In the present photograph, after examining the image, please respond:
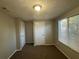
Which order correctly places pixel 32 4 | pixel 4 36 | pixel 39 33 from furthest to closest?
pixel 39 33
pixel 4 36
pixel 32 4

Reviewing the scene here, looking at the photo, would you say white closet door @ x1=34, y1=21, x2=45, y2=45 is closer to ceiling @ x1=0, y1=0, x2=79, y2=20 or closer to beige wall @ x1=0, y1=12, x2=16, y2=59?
beige wall @ x1=0, y1=12, x2=16, y2=59

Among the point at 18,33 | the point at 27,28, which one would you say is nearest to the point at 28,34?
the point at 27,28

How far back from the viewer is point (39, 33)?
7.73 m

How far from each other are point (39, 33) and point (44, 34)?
0.43 metres

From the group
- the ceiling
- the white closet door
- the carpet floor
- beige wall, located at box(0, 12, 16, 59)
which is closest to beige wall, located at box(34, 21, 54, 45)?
the white closet door

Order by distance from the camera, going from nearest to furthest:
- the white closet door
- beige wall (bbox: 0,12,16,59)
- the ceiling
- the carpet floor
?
the ceiling → beige wall (bbox: 0,12,16,59) → the carpet floor → the white closet door

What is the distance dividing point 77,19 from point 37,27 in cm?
439

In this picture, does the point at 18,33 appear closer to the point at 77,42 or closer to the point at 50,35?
the point at 50,35

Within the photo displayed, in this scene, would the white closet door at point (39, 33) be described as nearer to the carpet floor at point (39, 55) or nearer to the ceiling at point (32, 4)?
the carpet floor at point (39, 55)

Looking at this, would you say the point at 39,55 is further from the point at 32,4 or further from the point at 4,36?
the point at 32,4

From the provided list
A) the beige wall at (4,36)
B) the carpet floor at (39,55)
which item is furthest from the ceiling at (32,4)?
the carpet floor at (39,55)

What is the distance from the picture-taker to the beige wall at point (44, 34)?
7715 mm

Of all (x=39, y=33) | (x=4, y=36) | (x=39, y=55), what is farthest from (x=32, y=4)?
(x=39, y=33)

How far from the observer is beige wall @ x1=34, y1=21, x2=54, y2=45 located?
7.71 meters
